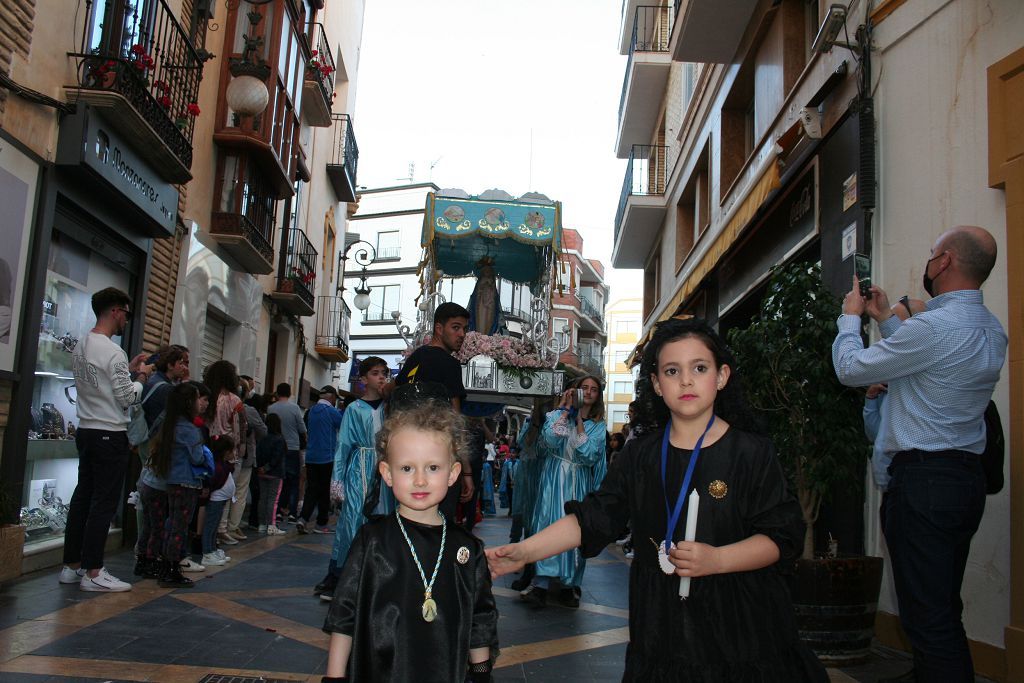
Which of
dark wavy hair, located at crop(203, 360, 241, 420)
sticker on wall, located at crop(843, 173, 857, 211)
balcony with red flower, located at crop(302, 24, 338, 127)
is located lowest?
dark wavy hair, located at crop(203, 360, 241, 420)

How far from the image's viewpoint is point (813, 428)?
5184mm

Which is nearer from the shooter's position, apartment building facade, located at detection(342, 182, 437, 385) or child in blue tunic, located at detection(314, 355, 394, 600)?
child in blue tunic, located at detection(314, 355, 394, 600)

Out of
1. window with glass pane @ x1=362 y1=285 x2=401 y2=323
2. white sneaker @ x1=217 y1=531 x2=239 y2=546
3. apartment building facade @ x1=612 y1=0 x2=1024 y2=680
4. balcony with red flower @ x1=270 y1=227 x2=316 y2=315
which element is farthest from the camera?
window with glass pane @ x1=362 y1=285 x2=401 y2=323

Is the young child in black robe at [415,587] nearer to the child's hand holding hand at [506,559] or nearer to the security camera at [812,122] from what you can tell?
the child's hand holding hand at [506,559]

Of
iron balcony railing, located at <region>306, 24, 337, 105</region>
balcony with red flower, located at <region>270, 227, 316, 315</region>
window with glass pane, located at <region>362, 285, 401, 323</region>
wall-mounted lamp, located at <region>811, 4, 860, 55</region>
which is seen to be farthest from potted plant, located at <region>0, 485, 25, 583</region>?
window with glass pane, located at <region>362, 285, 401, 323</region>

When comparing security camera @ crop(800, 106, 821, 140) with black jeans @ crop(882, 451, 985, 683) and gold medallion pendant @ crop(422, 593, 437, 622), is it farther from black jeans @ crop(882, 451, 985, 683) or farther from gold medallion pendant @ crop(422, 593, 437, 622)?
gold medallion pendant @ crop(422, 593, 437, 622)

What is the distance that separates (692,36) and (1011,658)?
935 cm

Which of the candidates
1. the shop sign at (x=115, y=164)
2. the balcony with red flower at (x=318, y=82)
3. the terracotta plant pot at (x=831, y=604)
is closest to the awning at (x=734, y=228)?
the terracotta plant pot at (x=831, y=604)

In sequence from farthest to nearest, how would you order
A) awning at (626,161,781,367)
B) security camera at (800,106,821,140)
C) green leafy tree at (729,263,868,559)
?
awning at (626,161,781,367), security camera at (800,106,821,140), green leafy tree at (729,263,868,559)

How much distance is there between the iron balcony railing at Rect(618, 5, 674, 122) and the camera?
1834 cm

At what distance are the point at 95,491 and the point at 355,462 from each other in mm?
1813

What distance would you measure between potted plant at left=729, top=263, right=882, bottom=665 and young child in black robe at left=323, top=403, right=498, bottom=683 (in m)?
→ 2.73

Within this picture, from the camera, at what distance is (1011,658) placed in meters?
4.40

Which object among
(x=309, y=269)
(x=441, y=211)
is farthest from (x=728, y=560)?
(x=309, y=269)
